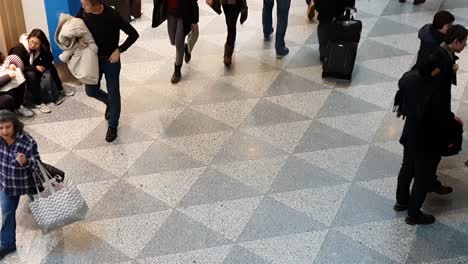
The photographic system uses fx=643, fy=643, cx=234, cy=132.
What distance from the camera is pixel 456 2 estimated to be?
923 centimetres

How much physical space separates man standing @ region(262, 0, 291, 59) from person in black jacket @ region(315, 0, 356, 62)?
377 millimetres

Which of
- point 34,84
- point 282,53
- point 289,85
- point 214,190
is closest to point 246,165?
point 214,190

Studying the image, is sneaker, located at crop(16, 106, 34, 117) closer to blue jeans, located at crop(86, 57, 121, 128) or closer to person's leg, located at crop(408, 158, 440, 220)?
blue jeans, located at crop(86, 57, 121, 128)

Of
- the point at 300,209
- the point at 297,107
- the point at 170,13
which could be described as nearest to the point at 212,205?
the point at 300,209

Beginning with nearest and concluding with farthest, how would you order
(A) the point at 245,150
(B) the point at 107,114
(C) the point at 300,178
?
(C) the point at 300,178 < (A) the point at 245,150 < (B) the point at 107,114

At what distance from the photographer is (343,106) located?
6.88 meters

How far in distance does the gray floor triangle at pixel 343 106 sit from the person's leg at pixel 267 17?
1.45 metres

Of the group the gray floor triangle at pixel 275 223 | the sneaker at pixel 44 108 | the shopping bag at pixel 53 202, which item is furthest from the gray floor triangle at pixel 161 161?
the sneaker at pixel 44 108

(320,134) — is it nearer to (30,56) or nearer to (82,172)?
(82,172)

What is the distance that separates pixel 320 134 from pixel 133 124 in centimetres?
190

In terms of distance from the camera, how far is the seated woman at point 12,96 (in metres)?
6.32

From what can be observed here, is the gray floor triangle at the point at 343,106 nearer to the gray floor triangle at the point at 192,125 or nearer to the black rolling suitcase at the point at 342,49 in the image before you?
the black rolling suitcase at the point at 342,49

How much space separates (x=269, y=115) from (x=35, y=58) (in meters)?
2.51

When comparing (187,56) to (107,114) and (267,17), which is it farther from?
(107,114)
